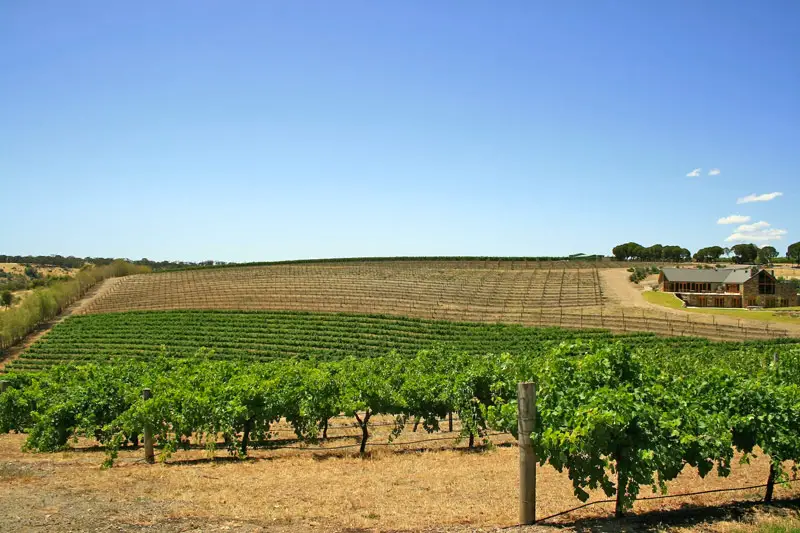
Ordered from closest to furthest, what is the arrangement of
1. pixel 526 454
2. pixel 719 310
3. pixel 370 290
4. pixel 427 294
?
pixel 526 454 < pixel 719 310 < pixel 427 294 < pixel 370 290

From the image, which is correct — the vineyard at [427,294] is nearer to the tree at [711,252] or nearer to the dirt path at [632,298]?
the dirt path at [632,298]

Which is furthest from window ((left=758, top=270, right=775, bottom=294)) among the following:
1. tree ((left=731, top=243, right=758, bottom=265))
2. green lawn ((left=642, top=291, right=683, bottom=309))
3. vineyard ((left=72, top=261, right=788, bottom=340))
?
tree ((left=731, top=243, right=758, bottom=265))

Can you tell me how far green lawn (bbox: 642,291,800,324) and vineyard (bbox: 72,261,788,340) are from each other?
140 inches

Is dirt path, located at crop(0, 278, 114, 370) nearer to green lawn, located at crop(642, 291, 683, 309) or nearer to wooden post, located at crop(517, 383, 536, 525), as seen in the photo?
wooden post, located at crop(517, 383, 536, 525)

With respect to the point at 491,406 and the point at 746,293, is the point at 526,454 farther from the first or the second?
the point at 746,293

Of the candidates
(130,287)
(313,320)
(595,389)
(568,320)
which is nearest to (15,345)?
(130,287)

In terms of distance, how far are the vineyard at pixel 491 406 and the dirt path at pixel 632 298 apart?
3514 centimetres

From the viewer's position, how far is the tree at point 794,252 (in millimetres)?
137100

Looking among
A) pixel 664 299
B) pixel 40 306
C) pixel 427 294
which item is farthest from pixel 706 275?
pixel 40 306

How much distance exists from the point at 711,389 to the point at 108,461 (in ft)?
39.4

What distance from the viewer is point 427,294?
68.2 meters

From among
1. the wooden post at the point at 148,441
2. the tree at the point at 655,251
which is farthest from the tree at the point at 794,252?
the wooden post at the point at 148,441

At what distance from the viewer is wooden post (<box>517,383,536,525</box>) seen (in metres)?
7.22

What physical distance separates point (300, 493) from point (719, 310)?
63.5m
